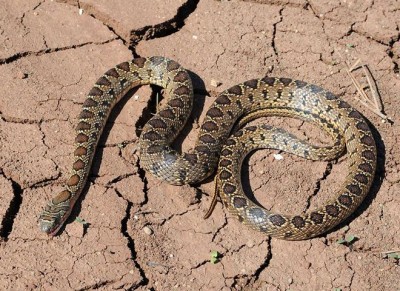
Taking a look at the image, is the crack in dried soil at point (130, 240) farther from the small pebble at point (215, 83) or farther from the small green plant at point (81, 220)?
the small pebble at point (215, 83)

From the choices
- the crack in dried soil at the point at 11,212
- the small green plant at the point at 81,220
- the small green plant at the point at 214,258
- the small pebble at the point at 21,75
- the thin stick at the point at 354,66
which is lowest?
the crack in dried soil at the point at 11,212

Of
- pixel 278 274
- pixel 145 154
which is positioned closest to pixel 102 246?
pixel 145 154

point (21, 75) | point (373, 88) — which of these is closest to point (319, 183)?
point (373, 88)

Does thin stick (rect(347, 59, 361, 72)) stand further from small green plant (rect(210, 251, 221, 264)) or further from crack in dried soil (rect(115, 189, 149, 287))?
crack in dried soil (rect(115, 189, 149, 287))

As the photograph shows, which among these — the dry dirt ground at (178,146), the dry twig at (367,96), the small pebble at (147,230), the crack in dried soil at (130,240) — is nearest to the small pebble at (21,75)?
the dry dirt ground at (178,146)

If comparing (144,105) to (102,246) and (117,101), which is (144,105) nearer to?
(117,101)

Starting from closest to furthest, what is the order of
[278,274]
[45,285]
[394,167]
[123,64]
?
1. [45,285]
2. [278,274]
3. [394,167]
4. [123,64]

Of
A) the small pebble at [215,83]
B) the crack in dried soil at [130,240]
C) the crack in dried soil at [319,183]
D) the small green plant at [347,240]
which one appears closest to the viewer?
the crack in dried soil at [130,240]
